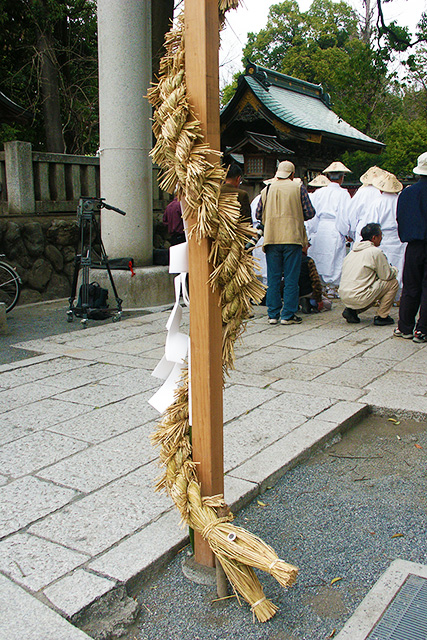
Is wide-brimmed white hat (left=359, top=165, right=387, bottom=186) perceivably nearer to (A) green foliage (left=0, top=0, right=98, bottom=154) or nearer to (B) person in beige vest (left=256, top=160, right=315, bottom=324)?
(B) person in beige vest (left=256, top=160, right=315, bottom=324)

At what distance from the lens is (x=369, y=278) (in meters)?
6.43

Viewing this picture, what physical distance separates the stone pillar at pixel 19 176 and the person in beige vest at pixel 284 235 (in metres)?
3.52

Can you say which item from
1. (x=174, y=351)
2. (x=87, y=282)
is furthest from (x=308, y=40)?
(x=174, y=351)

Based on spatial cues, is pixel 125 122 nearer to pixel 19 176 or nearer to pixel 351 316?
pixel 19 176

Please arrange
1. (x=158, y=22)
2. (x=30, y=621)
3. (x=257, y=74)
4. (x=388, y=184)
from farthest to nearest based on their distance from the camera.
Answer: (x=257, y=74), (x=158, y=22), (x=388, y=184), (x=30, y=621)

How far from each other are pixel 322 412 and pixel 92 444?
1470 millimetres

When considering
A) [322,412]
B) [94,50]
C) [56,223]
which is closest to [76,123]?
[94,50]

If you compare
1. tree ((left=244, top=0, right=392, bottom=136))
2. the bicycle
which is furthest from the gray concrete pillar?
tree ((left=244, top=0, right=392, bottom=136))

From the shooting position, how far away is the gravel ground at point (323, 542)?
1983 millimetres

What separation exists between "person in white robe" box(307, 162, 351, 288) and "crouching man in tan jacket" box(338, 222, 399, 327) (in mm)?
2349

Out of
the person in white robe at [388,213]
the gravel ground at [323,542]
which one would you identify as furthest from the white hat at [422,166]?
the gravel ground at [323,542]

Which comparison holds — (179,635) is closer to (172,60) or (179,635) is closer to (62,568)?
(62,568)

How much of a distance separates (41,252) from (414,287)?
526cm

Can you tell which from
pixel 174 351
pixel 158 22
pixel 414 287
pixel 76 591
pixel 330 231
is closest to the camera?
pixel 76 591
